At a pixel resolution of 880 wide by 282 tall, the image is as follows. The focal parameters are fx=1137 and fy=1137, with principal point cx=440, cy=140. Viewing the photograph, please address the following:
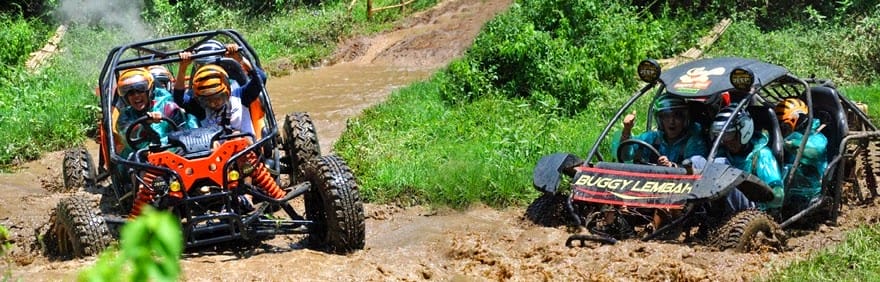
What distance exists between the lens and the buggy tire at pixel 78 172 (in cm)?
973

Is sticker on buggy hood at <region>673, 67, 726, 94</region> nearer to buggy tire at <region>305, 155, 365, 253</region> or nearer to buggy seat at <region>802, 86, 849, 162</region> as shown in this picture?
buggy seat at <region>802, 86, 849, 162</region>

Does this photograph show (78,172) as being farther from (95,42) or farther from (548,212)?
(95,42)

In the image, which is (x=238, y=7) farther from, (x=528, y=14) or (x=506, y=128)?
(x=506, y=128)

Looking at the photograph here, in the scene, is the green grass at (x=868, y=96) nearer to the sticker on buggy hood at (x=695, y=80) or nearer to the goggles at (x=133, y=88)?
the sticker on buggy hood at (x=695, y=80)

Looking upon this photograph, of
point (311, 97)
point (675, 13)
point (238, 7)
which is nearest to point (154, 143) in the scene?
point (311, 97)

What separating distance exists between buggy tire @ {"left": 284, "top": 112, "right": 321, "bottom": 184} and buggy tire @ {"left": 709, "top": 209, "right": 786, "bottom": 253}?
3351mm

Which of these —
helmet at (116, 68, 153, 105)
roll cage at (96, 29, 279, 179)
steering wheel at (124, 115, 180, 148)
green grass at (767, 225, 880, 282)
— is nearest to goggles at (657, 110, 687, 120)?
green grass at (767, 225, 880, 282)

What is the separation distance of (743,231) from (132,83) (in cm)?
433

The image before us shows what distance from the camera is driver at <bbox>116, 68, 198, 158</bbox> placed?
8.14 m

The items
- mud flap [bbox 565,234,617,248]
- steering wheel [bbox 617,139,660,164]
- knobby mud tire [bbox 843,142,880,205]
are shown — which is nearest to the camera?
mud flap [bbox 565,234,617,248]

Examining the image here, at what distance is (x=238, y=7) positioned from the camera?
854 inches

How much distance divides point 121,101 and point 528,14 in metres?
7.18

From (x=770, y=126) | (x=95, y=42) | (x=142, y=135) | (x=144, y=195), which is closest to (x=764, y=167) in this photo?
(x=770, y=126)

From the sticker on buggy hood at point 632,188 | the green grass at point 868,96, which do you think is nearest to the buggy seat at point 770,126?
the sticker on buggy hood at point 632,188
